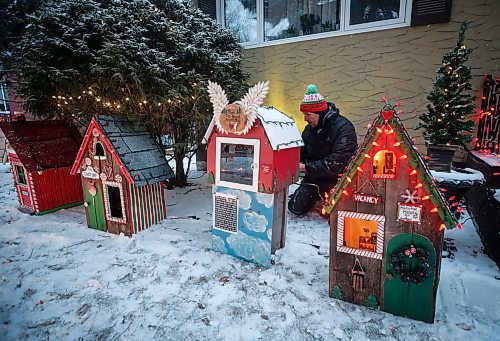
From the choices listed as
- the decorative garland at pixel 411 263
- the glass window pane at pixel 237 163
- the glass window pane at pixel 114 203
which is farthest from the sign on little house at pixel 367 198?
the glass window pane at pixel 114 203

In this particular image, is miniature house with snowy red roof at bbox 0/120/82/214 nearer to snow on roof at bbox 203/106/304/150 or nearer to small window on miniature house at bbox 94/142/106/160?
small window on miniature house at bbox 94/142/106/160

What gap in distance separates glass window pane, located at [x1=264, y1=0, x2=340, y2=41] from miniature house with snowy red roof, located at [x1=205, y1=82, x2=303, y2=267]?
421 cm

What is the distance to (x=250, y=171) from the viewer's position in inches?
116

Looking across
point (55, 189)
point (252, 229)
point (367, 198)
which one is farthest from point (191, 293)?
point (55, 189)

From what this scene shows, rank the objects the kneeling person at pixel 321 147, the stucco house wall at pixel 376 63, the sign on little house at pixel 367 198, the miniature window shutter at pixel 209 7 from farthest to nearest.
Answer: the miniature window shutter at pixel 209 7
the stucco house wall at pixel 376 63
the kneeling person at pixel 321 147
the sign on little house at pixel 367 198

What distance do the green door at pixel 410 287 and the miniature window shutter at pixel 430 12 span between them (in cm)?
475

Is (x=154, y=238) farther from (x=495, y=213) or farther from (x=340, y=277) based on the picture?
(x=495, y=213)

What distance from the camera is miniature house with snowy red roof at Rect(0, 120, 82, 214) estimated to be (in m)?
4.28

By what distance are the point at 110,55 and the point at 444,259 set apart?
4.82 m

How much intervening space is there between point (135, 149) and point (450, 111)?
4.21 m

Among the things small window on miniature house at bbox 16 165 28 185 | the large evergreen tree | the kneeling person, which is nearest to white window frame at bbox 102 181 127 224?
the large evergreen tree

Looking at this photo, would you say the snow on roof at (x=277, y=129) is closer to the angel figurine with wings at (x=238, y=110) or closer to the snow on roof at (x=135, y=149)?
the angel figurine with wings at (x=238, y=110)

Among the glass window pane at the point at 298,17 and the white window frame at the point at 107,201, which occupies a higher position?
the glass window pane at the point at 298,17

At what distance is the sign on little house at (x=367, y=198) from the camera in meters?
2.18
